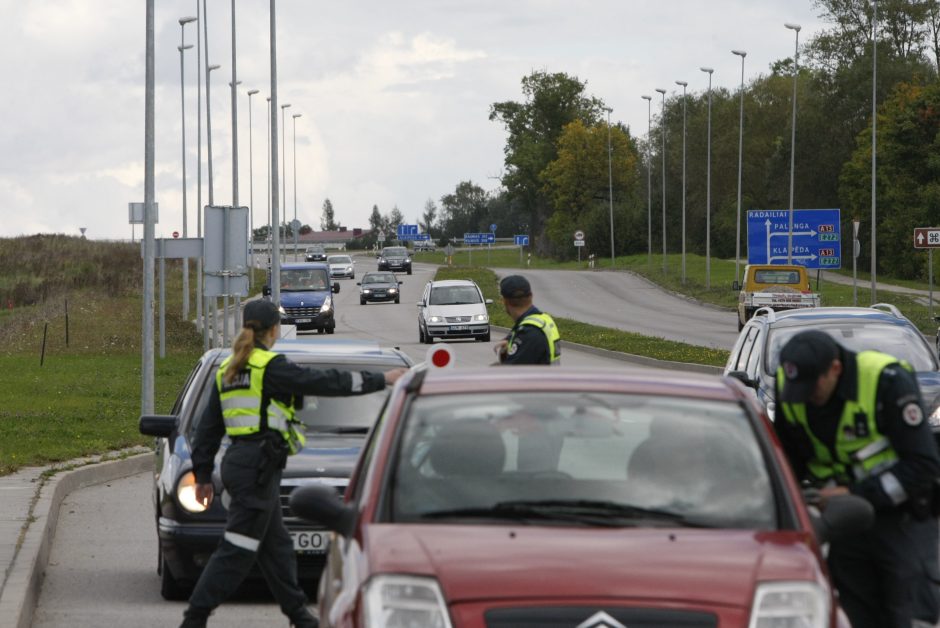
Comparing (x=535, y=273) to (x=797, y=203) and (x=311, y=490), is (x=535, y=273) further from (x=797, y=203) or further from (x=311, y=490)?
(x=311, y=490)

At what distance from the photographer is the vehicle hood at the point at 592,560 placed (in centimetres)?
473

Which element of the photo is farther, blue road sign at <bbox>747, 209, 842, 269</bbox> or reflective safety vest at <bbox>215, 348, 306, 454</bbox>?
blue road sign at <bbox>747, 209, 842, 269</bbox>

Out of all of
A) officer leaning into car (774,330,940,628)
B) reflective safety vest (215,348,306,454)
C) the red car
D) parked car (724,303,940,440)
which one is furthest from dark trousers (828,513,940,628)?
parked car (724,303,940,440)

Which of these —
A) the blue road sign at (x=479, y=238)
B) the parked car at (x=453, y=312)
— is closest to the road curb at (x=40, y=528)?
the parked car at (x=453, y=312)

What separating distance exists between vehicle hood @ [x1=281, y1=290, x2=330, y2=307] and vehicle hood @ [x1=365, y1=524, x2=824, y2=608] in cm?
4587

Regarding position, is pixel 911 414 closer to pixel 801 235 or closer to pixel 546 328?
pixel 546 328

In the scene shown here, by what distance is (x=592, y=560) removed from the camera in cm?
486

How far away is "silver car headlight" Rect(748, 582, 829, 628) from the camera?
186 inches

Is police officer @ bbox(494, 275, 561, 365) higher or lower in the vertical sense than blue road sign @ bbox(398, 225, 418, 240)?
lower

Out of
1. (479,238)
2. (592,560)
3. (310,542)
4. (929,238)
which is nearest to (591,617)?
(592,560)

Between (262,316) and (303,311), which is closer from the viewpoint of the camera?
(262,316)

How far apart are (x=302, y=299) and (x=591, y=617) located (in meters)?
46.7

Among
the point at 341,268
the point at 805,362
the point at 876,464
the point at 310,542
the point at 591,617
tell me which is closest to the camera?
the point at 591,617

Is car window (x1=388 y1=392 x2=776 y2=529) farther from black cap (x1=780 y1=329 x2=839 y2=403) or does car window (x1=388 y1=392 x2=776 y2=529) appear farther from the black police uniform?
the black police uniform
